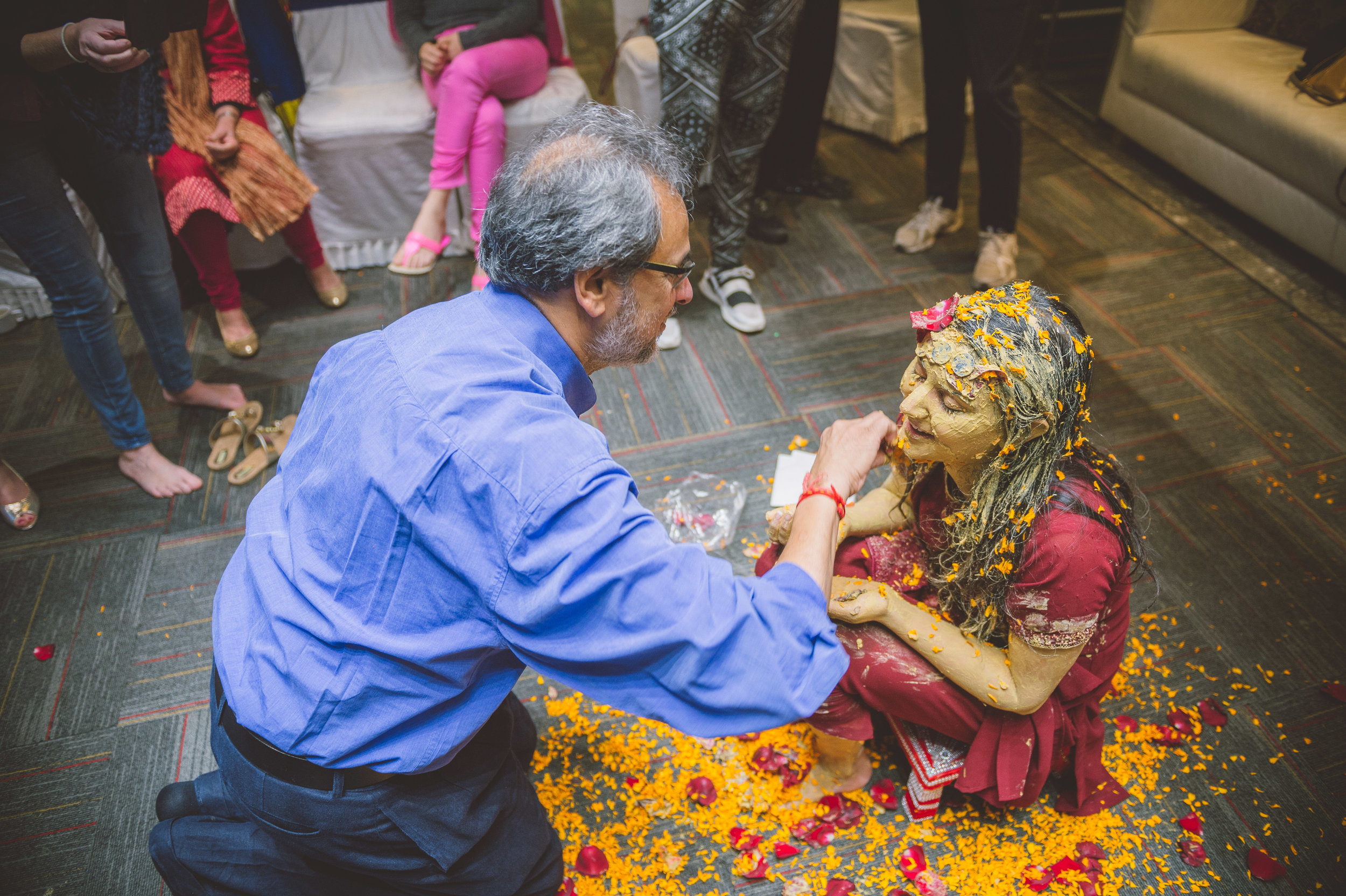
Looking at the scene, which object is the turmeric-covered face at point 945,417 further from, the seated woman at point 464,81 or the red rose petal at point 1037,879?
the seated woman at point 464,81

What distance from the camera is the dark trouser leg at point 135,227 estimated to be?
210cm

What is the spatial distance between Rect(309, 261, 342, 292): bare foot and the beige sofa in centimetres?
372

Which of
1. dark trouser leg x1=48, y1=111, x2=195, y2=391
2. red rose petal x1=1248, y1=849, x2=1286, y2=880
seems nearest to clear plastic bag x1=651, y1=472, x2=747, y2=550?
red rose petal x1=1248, y1=849, x2=1286, y2=880

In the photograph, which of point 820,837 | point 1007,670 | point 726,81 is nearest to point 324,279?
point 726,81

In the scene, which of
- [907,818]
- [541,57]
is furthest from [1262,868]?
[541,57]

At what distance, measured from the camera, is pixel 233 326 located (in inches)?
118

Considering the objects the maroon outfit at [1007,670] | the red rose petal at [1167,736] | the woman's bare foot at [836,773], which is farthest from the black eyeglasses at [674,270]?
the red rose petal at [1167,736]

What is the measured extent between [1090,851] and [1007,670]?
53 centimetres

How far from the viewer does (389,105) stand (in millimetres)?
3152

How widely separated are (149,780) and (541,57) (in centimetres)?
276

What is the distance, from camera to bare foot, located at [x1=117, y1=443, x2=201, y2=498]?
98.2 inches

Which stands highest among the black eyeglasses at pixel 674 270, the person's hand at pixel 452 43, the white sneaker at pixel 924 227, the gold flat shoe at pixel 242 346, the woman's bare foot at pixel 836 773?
the black eyeglasses at pixel 674 270

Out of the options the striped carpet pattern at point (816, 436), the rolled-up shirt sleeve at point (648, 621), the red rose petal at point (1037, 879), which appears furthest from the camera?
the striped carpet pattern at point (816, 436)

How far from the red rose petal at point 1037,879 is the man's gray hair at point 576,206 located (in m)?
1.44
